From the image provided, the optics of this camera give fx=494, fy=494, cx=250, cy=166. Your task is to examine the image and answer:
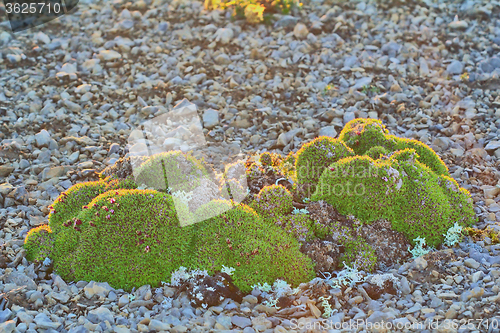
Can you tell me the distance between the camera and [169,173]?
5.87 meters

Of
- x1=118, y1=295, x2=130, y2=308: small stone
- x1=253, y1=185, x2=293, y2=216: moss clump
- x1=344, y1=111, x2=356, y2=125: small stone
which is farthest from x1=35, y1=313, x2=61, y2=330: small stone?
x1=344, y1=111, x2=356, y2=125: small stone

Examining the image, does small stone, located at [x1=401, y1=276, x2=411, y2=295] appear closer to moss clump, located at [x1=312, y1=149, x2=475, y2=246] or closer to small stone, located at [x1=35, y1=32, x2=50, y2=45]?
moss clump, located at [x1=312, y1=149, x2=475, y2=246]

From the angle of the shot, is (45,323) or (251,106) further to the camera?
(251,106)

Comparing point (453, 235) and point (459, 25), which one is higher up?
point (459, 25)

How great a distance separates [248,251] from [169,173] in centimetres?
142

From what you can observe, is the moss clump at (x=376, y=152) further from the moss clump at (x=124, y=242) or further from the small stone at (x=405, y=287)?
the moss clump at (x=124, y=242)

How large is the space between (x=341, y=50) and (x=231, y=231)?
6109mm

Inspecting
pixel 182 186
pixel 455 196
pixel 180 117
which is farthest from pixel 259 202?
pixel 180 117

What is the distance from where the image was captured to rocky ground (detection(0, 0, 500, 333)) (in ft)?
15.8

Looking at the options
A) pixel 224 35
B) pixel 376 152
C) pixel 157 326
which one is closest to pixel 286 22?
pixel 224 35

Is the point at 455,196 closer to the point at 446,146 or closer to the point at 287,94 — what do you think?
the point at 446,146

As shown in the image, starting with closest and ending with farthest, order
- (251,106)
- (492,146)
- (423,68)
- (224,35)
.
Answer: (492,146) < (251,106) < (423,68) < (224,35)

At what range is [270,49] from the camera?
10281 mm

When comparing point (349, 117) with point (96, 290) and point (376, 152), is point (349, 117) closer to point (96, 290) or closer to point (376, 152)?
point (376, 152)
